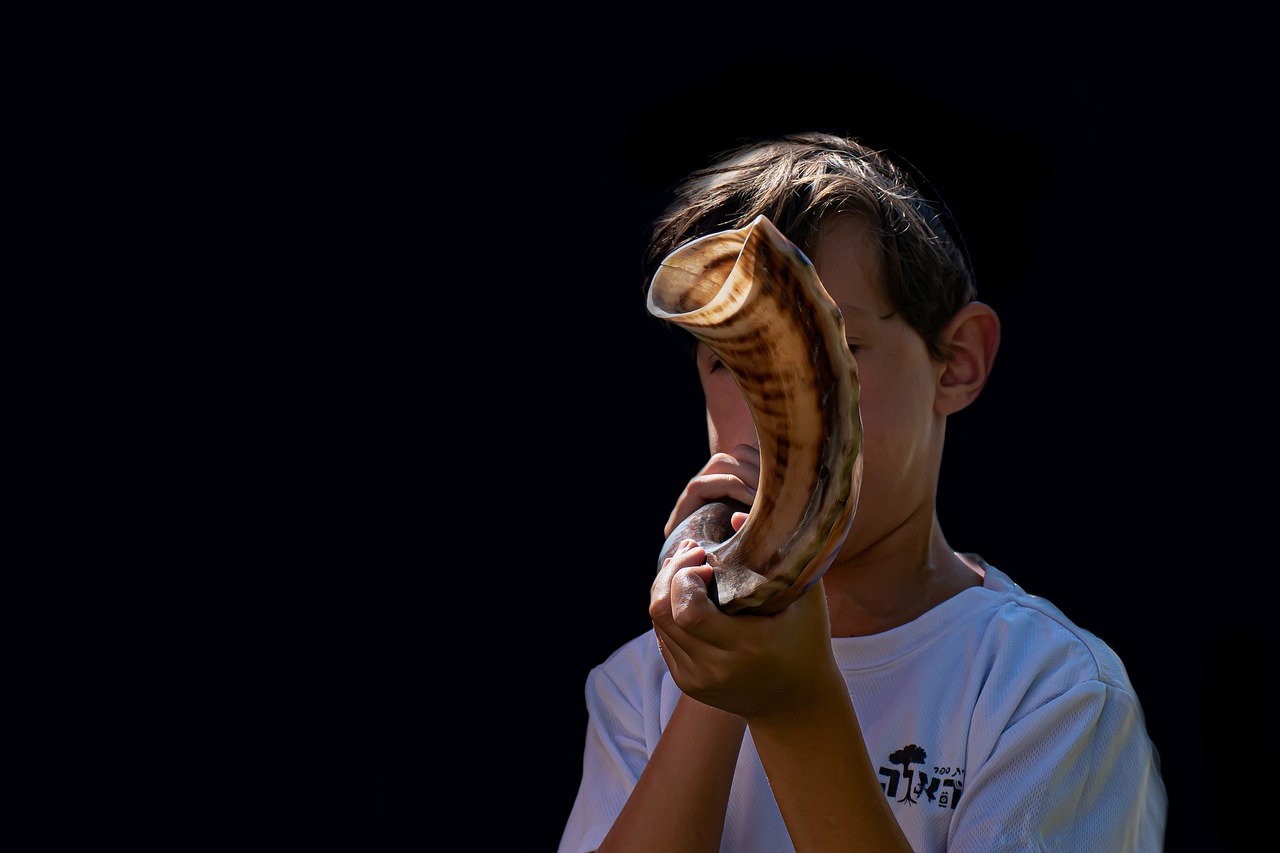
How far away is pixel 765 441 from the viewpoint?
107cm

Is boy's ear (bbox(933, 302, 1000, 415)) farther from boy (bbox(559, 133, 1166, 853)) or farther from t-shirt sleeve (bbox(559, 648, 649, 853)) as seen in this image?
t-shirt sleeve (bbox(559, 648, 649, 853))

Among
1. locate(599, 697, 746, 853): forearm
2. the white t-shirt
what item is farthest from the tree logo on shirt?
locate(599, 697, 746, 853): forearm

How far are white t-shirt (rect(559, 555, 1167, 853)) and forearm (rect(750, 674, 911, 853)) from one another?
224mm

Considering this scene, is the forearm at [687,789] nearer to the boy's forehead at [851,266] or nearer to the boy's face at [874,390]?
the boy's face at [874,390]

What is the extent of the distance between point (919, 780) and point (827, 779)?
13.2 inches

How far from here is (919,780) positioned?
1478 millimetres

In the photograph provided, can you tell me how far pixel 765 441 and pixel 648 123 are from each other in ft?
5.04

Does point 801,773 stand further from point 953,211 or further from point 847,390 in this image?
point 953,211

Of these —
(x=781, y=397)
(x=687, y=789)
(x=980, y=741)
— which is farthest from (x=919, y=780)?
(x=781, y=397)

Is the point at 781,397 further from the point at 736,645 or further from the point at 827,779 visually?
the point at 827,779

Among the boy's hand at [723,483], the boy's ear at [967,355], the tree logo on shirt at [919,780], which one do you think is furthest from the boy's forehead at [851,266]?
the tree logo on shirt at [919,780]

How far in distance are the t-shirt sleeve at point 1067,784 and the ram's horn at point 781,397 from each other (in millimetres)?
478

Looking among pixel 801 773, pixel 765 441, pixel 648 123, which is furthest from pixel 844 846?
pixel 648 123

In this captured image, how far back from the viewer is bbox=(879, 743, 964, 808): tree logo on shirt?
146cm
